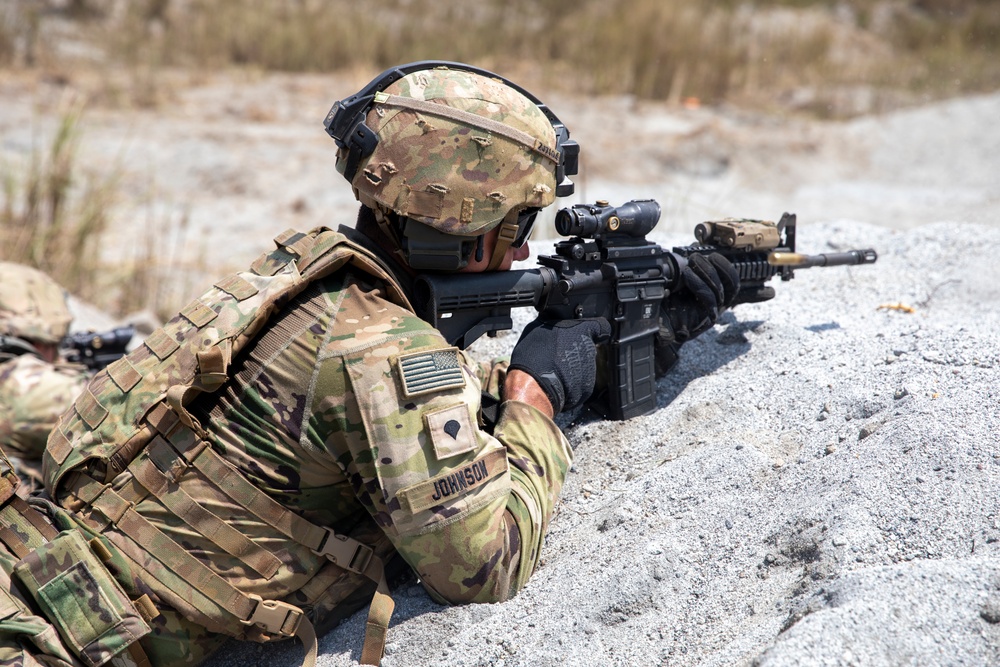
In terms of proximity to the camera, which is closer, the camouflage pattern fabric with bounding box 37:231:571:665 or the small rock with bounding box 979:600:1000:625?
the small rock with bounding box 979:600:1000:625

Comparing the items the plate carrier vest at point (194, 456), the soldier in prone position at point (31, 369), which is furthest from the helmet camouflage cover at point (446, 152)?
the soldier in prone position at point (31, 369)

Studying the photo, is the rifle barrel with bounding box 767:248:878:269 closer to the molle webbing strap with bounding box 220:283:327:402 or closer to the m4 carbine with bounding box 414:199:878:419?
the m4 carbine with bounding box 414:199:878:419

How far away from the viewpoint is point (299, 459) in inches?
102

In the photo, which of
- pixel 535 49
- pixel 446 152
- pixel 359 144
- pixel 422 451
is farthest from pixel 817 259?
pixel 535 49

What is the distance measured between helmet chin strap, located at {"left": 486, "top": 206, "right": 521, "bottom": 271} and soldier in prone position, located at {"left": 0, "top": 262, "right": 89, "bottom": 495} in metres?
2.55

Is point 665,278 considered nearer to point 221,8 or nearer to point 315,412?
point 315,412

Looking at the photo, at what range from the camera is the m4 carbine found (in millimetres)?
3143

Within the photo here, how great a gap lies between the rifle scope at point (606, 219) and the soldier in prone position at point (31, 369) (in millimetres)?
2746

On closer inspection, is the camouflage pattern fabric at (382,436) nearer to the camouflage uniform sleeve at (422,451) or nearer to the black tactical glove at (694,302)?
the camouflage uniform sleeve at (422,451)

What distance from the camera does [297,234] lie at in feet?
9.30

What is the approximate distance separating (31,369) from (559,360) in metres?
3.09

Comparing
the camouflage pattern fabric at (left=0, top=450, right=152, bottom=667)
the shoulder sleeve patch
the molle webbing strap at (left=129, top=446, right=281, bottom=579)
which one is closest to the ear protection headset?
the shoulder sleeve patch

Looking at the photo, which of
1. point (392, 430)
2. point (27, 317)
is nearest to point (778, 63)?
point (27, 317)

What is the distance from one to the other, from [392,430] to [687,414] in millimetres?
1558
